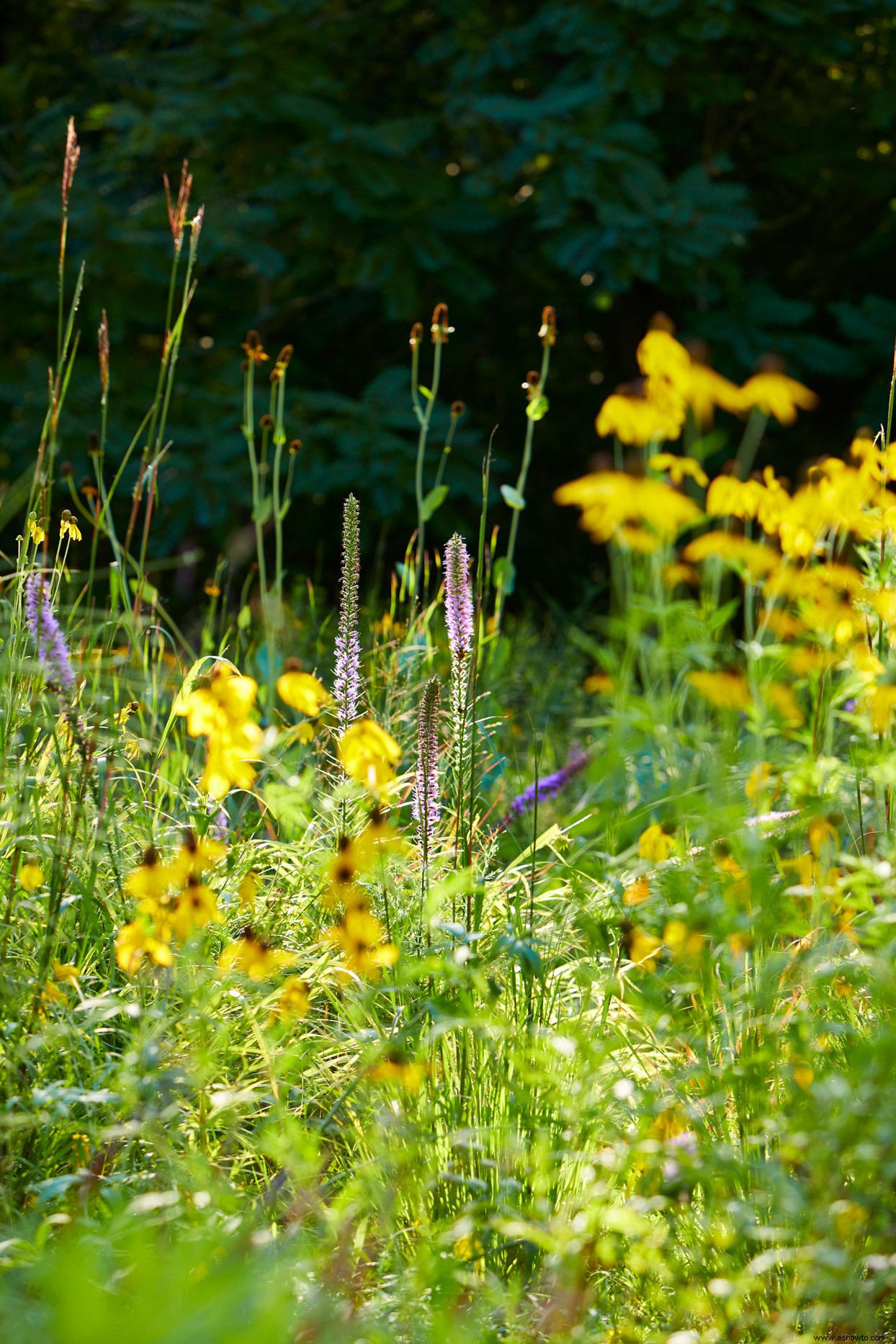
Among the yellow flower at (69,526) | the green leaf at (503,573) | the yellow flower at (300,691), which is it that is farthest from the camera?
the green leaf at (503,573)

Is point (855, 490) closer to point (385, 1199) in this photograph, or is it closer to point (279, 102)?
point (385, 1199)

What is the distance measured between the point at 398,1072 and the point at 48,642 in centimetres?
78

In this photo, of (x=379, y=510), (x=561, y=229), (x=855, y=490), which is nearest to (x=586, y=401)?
(x=561, y=229)

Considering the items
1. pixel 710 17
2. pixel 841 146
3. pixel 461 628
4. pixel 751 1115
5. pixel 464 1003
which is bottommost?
pixel 751 1115

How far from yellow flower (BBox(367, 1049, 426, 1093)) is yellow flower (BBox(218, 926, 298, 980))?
201mm

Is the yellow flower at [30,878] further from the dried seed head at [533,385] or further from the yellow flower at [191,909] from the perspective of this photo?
the dried seed head at [533,385]

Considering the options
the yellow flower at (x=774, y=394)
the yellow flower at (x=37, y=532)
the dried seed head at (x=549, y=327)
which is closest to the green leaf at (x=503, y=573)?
the dried seed head at (x=549, y=327)

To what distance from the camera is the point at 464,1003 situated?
168cm

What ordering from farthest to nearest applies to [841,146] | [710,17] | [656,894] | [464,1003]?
[841,146], [710,17], [656,894], [464,1003]

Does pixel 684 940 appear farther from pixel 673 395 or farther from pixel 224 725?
pixel 673 395

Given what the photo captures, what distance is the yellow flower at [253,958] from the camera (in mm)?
1549

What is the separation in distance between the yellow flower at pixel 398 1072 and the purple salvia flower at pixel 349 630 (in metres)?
0.54

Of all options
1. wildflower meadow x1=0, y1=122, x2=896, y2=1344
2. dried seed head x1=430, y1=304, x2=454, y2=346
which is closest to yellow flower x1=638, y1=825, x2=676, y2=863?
wildflower meadow x1=0, y1=122, x2=896, y2=1344

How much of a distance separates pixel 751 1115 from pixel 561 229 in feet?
17.9
